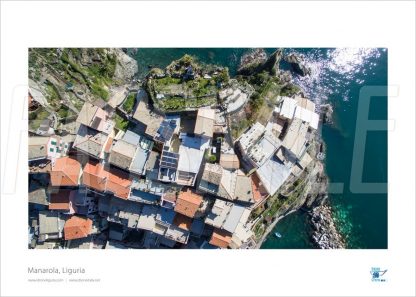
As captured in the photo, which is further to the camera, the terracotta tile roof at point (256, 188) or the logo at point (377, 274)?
the terracotta tile roof at point (256, 188)

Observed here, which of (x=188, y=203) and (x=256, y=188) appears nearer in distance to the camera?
(x=188, y=203)

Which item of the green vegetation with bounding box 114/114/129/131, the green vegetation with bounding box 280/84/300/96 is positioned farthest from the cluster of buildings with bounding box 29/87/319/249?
the green vegetation with bounding box 280/84/300/96

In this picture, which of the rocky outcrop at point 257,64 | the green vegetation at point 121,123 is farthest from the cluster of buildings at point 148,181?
the rocky outcrop at point 257,64

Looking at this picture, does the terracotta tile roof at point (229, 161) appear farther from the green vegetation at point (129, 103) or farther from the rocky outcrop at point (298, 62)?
the rocky outcrop at point (298, 62)

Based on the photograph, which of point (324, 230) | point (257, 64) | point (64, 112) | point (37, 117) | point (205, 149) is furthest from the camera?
point (324, 230)

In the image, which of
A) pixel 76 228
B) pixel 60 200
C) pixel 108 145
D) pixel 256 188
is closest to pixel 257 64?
pixel 256 188

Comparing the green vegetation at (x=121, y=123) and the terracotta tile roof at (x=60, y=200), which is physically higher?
the green vegetation at (x=121, y=123)

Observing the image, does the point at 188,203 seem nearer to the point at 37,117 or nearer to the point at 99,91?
the point at 99,91
